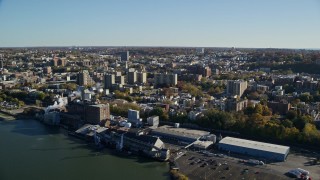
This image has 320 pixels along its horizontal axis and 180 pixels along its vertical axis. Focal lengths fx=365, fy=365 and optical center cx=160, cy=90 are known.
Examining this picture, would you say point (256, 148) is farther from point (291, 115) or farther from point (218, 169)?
point (291, 115)

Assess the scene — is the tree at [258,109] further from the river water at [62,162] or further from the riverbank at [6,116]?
the riverbank at [6,116]

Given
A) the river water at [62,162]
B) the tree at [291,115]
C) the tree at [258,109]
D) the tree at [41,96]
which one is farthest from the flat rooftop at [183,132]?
the tree at [41,96]

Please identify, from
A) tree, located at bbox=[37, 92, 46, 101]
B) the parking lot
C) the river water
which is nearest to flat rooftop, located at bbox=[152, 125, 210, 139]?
the parking lot

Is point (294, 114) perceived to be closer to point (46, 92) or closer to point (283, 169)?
point (283, 169)

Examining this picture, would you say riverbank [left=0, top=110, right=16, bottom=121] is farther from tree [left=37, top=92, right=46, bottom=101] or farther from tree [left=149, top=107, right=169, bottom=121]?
tree [left=149, top=107, right=169, bottom=121]

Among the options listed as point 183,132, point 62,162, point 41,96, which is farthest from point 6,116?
point 183,132

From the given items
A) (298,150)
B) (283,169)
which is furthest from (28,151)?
(298,150)
